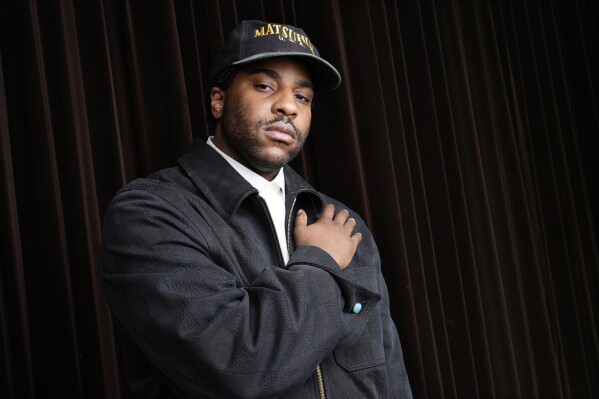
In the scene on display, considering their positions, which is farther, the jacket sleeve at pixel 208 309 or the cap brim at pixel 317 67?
the cap brim at pixel 317 67

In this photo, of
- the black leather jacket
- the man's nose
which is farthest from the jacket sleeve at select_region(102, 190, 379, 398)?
the man's nose

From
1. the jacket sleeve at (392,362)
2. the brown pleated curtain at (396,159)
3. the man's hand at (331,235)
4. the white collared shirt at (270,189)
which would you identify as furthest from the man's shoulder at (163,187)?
the jacket sleeve at (392,362)

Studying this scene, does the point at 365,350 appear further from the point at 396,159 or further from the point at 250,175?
the point at 396,159

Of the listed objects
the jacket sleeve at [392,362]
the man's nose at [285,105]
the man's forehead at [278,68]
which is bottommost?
the jacket sleeve at [392,362]

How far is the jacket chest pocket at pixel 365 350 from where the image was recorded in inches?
55.5

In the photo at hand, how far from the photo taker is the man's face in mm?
1521

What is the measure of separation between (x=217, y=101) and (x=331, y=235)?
47 cm

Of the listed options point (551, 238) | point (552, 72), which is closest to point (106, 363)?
point (551, 238)

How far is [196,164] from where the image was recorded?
149cm

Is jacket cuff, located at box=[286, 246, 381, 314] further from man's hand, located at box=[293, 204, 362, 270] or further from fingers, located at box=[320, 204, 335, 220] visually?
fingers, located at box=[320, 204, 335, 220]

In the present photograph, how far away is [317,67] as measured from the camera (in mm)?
1622

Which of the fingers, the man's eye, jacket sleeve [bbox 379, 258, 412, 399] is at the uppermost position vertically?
the man's eye

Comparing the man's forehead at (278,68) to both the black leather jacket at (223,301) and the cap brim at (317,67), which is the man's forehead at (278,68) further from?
the black leather jacket at (223,301)

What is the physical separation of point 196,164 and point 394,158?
1111 millimetres
